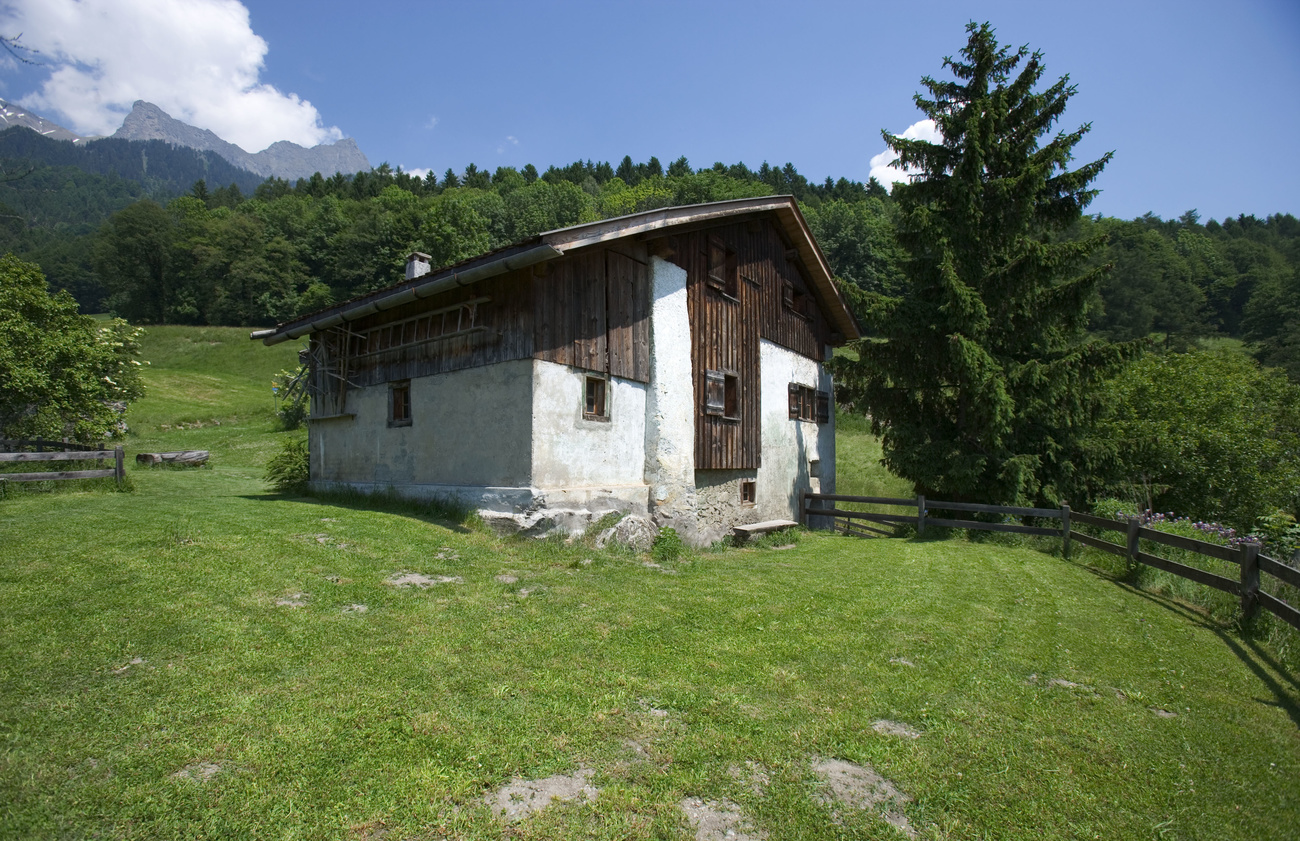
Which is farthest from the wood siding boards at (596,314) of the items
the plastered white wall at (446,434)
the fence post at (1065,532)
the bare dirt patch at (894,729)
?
the fence post at (1065,532)

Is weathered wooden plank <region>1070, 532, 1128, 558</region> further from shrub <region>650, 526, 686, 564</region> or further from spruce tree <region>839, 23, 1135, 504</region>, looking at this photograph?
shrub <region>650, 526, 686, 564</region>

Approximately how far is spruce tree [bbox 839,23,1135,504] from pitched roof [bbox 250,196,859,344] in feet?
10.0

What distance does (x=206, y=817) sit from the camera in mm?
3195

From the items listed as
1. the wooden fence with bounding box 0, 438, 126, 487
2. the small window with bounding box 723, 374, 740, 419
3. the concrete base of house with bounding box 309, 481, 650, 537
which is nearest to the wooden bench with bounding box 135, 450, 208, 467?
the wooden fence with bounding box 0, 438, 126, 487

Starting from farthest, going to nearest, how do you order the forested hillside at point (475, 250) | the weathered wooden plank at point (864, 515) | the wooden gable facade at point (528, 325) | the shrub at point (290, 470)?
the forested hillside at point (475, 250) < the shrub at point (290, 470) < the weathered wooden plank at point (864, 515) < the wooden gable facade at point (528, 325)

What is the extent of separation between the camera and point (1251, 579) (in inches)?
306

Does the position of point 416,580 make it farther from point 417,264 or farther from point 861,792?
point 417,264

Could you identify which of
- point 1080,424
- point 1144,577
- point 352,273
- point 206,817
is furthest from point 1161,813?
point 352,273

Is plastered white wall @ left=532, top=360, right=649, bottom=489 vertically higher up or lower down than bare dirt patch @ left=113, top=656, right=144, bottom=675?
higher up

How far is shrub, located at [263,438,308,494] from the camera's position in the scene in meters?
16.6

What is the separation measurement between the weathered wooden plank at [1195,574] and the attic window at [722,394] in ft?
27.4

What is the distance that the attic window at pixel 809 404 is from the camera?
1878cm

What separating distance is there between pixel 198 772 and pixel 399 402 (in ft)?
35.2

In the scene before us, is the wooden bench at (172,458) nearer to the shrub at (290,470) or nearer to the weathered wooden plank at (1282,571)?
the shrub at (290,470)
